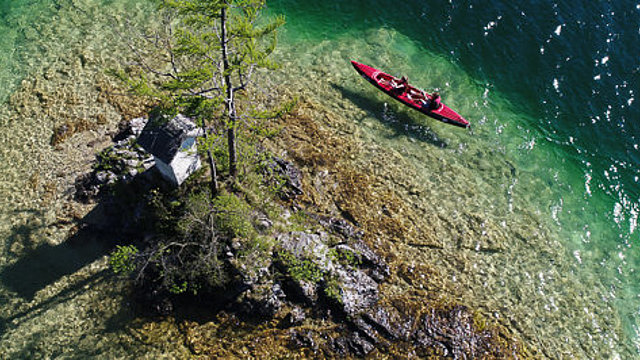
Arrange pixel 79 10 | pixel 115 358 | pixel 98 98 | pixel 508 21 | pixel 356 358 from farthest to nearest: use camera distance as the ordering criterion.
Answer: pixel 508 21, pixel 79 10, pixel 98 98, pixel 356 358, pixel 115 358

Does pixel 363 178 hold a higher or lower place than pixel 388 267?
higher

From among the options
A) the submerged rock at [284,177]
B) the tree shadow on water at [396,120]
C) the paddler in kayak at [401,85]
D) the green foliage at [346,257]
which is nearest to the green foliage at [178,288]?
the submerged rock at [284,177]

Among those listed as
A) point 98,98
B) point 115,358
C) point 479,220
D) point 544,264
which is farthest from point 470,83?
point 115,358

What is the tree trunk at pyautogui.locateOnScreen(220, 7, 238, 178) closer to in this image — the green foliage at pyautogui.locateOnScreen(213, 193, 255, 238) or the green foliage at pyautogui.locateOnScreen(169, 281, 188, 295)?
the green foliage at pyautogui.locateOnScreen(213, 193, 255, 238)

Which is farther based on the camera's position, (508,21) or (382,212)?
(508,21)

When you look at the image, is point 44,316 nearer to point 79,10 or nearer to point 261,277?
point 261,277

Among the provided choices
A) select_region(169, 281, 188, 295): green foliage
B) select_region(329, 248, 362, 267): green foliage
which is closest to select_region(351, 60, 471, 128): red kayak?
select_region(329, 248, 362, 267): green foliage
